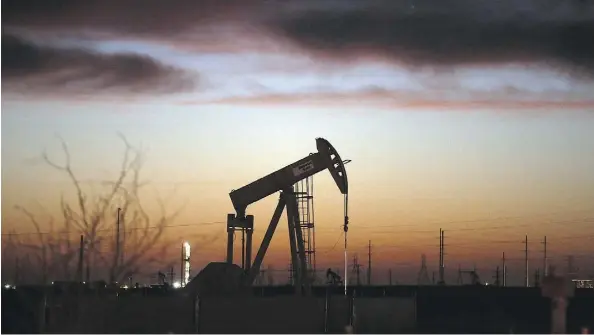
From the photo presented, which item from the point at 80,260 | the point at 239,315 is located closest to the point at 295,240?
the point at 239,315

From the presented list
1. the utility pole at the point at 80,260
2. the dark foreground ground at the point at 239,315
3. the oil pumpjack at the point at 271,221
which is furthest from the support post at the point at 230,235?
the utility pole at the point at 80,260

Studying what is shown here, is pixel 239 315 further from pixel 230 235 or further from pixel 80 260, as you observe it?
pixel 230 235

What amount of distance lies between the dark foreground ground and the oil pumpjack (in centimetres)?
563

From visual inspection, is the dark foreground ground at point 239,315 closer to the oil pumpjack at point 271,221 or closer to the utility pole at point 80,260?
the utility pole at point 80,260

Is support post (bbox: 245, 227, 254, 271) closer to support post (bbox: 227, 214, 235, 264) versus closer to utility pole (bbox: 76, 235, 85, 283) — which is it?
support post (bbox: 227, 214, 235, 264)

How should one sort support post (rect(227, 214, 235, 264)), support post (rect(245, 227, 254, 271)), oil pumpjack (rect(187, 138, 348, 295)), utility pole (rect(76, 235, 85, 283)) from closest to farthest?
utility pole (rect(76, 235, 85, 283)) → oil pumpjack (rect(187, 138, 348, 295)) → support post (rect(227, 214, 235, 264)) → support post (rect(245, 227, 254, 271))

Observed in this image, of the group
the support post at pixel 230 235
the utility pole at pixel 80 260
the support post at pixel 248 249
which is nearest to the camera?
the utility pole at pixel 80 260

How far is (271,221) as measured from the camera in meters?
38.2

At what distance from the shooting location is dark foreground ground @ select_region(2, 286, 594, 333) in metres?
19.4

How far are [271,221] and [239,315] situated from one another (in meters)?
14.1

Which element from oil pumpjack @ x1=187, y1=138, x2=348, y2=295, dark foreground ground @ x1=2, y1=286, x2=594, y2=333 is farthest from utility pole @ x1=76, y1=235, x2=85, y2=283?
oil pumpjack @ x1=187, y1=138, x2=348, y2=295

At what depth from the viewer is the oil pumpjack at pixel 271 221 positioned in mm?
34969

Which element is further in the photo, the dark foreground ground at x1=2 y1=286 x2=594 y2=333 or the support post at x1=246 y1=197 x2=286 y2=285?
the support post at x1=246 y1=197 x2=286 y2=285

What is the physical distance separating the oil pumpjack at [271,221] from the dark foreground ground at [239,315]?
5.63 meters
